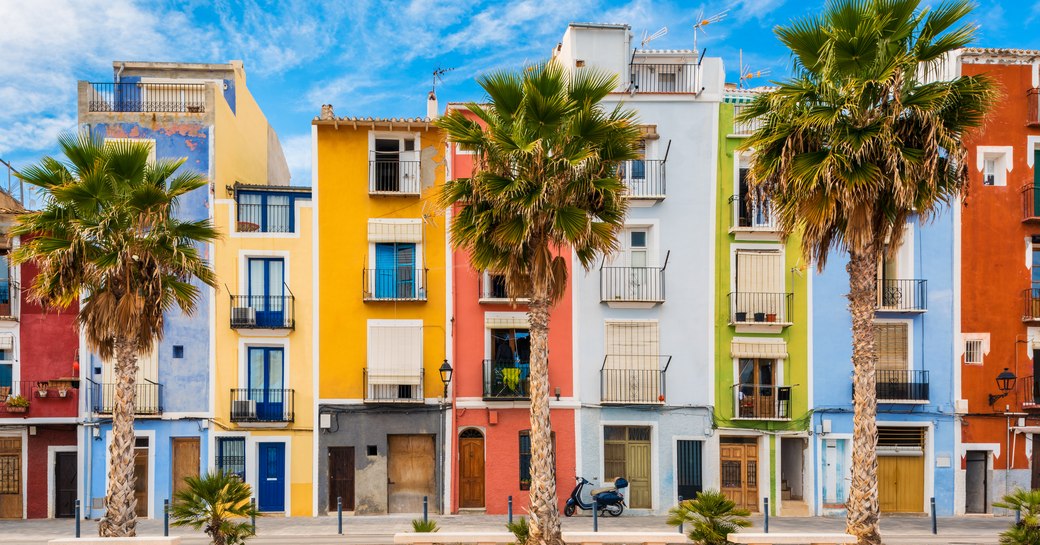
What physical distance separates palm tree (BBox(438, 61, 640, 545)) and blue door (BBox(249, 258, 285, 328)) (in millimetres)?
10585

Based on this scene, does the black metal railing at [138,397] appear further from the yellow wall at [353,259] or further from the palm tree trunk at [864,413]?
the palm tree trunk at [864,413]

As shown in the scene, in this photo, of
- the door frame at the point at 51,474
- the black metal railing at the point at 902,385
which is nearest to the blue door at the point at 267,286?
the door frame at the point at 51,474

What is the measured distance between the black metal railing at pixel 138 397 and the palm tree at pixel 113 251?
305 inches

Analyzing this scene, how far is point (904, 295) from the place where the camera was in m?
25.3

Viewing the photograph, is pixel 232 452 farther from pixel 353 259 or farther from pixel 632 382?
pixel 632 382

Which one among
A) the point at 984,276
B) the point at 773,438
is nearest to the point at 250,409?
the point at 773,438

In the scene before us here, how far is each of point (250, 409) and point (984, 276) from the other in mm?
22286

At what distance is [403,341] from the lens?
984 inches

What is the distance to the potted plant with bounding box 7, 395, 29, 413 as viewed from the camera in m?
24.6

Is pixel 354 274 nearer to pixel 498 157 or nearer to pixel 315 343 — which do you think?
pixel 315 343

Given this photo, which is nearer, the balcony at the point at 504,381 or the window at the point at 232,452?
the balcony at the point at 504,381

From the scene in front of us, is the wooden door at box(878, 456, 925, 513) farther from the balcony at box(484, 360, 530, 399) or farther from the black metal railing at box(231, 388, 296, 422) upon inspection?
the black metal railing at box(231, 388, 296, 422)

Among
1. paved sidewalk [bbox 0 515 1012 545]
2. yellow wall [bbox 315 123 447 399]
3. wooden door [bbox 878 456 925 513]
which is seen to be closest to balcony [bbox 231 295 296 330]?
yellow wall [bbox 315 123 447 399]

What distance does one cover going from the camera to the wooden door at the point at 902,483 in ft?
82.4
